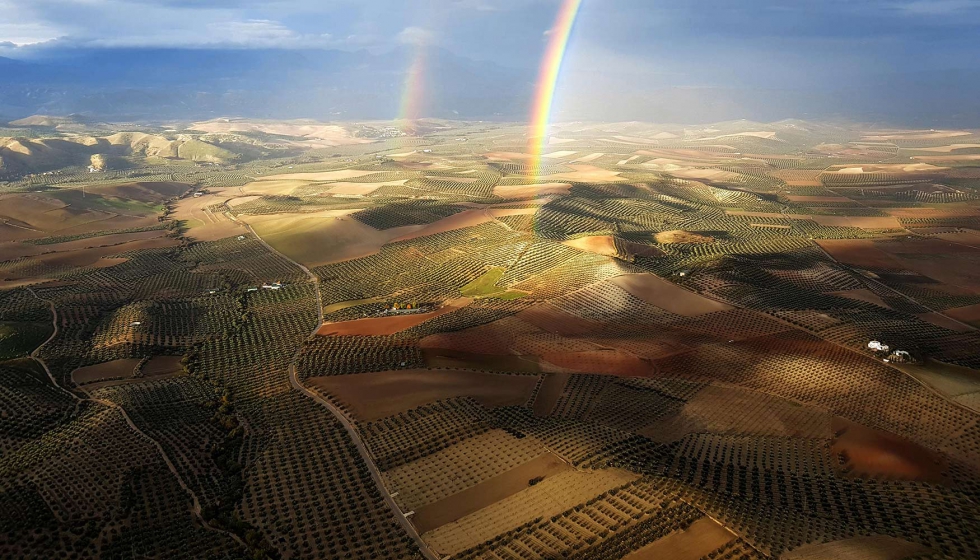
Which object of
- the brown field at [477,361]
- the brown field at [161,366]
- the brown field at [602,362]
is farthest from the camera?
the brown field at [477,361]

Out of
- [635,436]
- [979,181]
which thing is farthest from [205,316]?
[979,181]

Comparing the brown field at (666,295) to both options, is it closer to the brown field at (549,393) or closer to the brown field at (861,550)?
the brown field at (549,393)

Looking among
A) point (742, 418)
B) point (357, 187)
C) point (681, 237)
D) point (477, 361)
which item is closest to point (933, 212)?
point (681, 237)

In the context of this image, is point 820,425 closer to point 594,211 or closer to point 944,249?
point 944,249

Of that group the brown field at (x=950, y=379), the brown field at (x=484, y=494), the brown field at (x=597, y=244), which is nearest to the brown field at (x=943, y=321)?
the brown field at (x=950, y=379)

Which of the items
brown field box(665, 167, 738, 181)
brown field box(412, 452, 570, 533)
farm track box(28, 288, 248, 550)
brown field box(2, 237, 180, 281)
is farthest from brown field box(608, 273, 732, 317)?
brown field box(665, 167, 738, 181)

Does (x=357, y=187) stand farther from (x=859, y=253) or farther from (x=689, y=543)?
(x=689, y=543)
